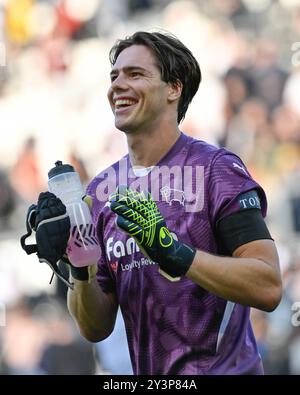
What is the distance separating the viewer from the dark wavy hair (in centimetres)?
388

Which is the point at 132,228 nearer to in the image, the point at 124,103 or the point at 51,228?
the point at 51,228

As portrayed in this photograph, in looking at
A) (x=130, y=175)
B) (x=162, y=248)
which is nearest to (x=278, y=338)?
(x=130, y=175)

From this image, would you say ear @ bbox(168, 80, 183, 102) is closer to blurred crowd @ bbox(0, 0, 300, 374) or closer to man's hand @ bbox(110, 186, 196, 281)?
man's hand @ bbox(110, 186, 196, 281)

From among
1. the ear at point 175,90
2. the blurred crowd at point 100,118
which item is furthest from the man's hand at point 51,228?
the blurred crowd at point 100,118

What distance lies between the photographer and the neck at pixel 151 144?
377cm

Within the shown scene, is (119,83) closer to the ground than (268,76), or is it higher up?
closer to the ground

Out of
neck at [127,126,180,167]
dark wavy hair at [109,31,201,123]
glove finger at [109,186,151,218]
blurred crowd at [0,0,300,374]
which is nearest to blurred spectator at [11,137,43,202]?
blurred crowd at [0,0,300,374]

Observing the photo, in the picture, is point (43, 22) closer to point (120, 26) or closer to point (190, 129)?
point (120, 26)

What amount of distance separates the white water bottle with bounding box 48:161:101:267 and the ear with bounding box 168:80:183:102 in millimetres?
677

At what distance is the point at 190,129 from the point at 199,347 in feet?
14.6

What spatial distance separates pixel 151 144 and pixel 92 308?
2.39 feet

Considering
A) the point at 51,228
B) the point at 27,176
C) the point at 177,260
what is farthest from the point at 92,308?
the point at 27,176

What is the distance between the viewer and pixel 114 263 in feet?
12.2

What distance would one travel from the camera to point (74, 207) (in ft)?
11.2
